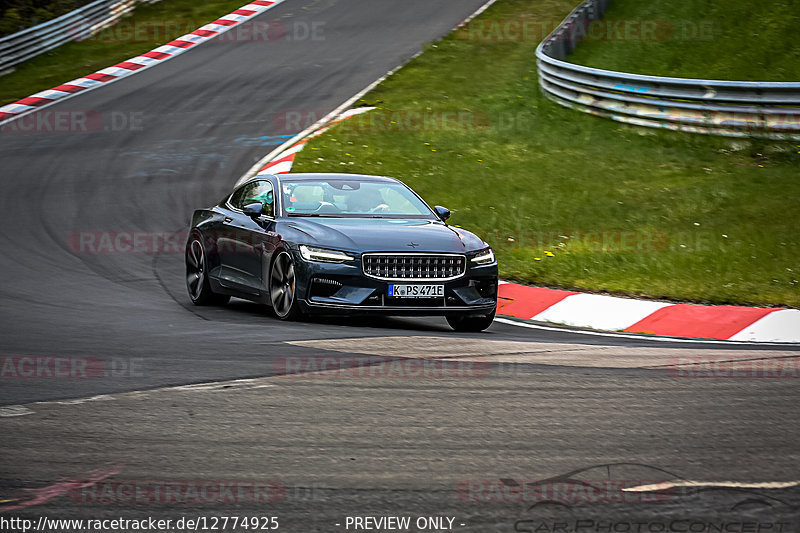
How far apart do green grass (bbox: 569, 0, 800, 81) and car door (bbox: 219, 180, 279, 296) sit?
12.4 m

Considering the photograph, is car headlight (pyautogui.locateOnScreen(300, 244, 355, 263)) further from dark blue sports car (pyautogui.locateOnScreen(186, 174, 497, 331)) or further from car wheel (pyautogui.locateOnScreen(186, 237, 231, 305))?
car wheel (pyautogui.locateOnScreen(186, 237, 231, 305))

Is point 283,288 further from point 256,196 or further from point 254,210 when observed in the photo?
point 256,196

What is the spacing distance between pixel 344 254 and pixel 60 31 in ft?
76.6

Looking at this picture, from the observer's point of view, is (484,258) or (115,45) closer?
(484,258)

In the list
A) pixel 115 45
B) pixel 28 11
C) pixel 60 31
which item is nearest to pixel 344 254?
pixel 115 45

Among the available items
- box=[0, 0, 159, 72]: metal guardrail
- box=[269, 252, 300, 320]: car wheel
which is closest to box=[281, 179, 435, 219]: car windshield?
box=[269, 252, 300, 320]: car wheel

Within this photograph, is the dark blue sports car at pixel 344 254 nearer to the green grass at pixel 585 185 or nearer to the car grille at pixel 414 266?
the car grille at pixel 414 266

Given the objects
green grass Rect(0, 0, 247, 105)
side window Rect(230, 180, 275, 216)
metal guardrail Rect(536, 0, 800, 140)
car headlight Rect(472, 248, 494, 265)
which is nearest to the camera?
car headlight Rect(472, 248, 494, 265)

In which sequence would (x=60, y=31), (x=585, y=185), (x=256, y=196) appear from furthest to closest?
(x=60, y=31)
(x=585, y=185)
(x=256, y=196)

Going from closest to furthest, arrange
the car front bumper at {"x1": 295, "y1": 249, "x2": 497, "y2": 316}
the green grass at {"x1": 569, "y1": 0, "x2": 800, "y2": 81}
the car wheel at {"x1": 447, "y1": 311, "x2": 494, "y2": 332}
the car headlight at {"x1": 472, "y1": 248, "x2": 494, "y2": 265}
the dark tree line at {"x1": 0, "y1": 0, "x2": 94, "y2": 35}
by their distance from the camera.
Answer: the car front bumper at {"x1": 295, "y1": 249, "x2": 497, "y2": 316}, the car headlight at {"x1": 472, "y1": 248, "x2": 494, "y2": 265}, the car wheel at {"x1": 447, "y1": 311, "x2": 494, "y2": 332}, the green grass at {"x1": 569, "y1": 0, "x2": 800, "y2": 81}, the dark tree line at {"x1": 0, "y1": 0, "x2": 94, "y2": 35}

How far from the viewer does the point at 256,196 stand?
11.4 meters

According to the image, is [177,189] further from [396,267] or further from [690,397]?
[690,397]

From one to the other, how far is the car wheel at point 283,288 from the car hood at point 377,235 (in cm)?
23

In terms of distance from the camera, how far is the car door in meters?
10.6
